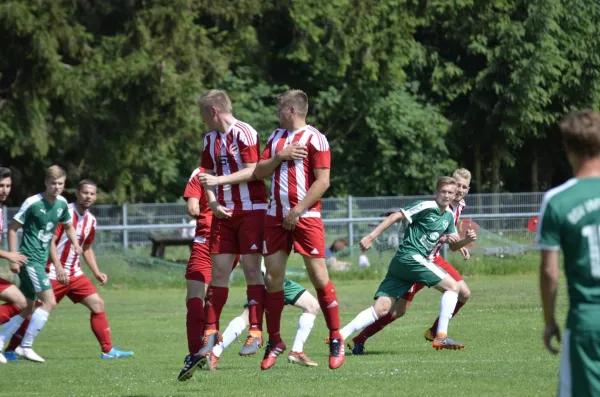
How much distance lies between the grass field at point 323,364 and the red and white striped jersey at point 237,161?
1447 millimetres

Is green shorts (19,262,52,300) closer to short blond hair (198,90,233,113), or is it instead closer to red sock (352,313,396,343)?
red sock (352,313,396,343)

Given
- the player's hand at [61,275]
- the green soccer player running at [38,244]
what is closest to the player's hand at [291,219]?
the green soccer player running at [38,244]

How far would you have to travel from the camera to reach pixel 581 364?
4.69 meters

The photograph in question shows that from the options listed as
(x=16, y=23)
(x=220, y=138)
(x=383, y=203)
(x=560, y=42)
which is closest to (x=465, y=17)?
(x=560, y=42)

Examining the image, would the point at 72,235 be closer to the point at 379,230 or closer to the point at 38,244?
the point at 38,244

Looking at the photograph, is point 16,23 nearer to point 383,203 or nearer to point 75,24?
point 75,24

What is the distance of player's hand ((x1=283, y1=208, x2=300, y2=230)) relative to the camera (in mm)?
8312

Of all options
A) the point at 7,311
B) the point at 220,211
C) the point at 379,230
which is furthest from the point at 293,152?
the point at 7,311

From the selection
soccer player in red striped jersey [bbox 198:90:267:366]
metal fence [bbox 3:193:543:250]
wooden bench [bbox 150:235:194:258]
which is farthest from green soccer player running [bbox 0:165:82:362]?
wooden bench [bbox 150:235:194:258]

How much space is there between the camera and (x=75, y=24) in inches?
1151

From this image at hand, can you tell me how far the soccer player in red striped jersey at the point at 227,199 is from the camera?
339 inches

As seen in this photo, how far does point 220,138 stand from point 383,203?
1981 cm

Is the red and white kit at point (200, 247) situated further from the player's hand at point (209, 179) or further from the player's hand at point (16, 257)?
the player's hand at point (16, 257)

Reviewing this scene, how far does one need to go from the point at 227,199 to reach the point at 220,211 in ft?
0.62
